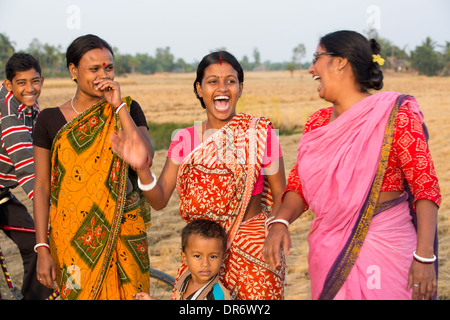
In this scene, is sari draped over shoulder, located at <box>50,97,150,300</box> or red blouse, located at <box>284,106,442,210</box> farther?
sari draped over shoulder, located at <box>50,97,150,300</box>

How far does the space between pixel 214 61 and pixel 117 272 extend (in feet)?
4.66

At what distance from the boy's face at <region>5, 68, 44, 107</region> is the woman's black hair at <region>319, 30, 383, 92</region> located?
2.53 m

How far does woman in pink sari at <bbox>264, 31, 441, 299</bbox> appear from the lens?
251 cm

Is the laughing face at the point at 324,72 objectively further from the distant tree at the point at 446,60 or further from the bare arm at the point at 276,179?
the distant tree at the point at 446,60

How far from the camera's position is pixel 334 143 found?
108 inches

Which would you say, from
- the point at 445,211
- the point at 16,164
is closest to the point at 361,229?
the point at 16,164

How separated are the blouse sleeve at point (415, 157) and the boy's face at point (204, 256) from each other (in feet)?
3.46

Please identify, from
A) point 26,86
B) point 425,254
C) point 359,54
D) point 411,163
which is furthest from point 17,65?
point 425,254

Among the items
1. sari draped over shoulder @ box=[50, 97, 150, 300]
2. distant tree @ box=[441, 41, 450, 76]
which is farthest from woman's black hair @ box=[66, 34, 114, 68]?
distant tree @ box=[441, 41, 450, 76]

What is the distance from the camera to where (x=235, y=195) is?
298 cm

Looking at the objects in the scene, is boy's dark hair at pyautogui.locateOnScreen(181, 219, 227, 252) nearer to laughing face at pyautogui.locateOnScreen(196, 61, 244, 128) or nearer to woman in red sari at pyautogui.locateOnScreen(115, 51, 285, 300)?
woman in red sari at pyautogui.locateOnScreen(115, 51, 285, 300)

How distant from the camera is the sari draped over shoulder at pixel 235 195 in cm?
288
